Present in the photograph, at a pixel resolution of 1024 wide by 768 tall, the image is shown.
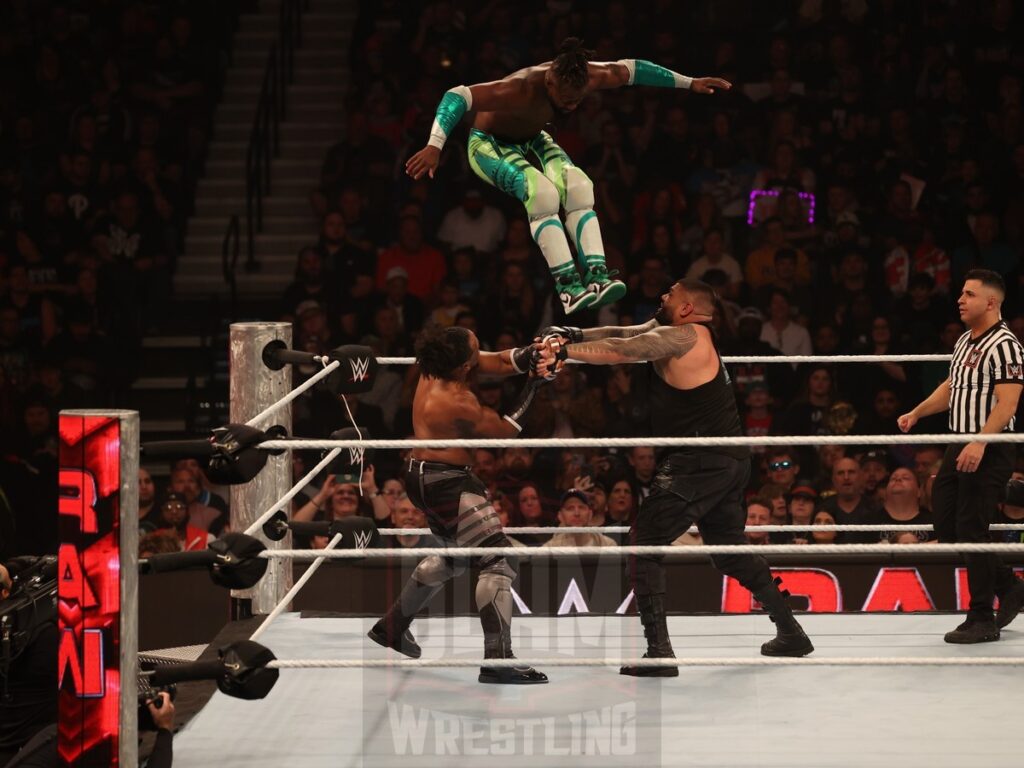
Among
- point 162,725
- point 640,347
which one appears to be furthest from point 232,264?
point 162,725

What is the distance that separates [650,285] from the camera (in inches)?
276

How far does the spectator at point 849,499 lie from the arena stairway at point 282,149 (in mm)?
3540

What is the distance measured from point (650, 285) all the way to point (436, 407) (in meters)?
3.32

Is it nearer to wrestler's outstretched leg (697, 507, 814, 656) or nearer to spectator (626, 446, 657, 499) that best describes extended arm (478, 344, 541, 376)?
wrestler's outstretched leg (697, 507, 814, 656)

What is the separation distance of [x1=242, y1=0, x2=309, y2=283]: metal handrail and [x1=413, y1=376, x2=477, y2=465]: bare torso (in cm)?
417

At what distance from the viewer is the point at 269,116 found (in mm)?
8875

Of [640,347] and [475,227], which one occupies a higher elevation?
[475,227]

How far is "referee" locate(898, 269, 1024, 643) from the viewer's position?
4.02 meters

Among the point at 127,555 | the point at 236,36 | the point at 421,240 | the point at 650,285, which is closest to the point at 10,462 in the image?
the point at 421,240

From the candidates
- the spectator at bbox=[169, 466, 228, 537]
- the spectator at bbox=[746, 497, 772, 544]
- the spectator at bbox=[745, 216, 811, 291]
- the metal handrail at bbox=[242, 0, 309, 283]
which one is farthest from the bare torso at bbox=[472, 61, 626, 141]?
the metal handrail at bbox=[242, 0, 309, 283]

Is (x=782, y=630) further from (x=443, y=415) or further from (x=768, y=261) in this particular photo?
(x=768, y=261)

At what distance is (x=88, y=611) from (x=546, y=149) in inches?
66.4

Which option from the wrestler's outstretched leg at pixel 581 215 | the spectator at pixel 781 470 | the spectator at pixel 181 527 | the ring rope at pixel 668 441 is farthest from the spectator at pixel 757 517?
the ring rope at pixel 668 441

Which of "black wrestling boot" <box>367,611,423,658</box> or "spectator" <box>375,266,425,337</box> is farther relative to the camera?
"spectator" <box>375,266,425,337</box>
